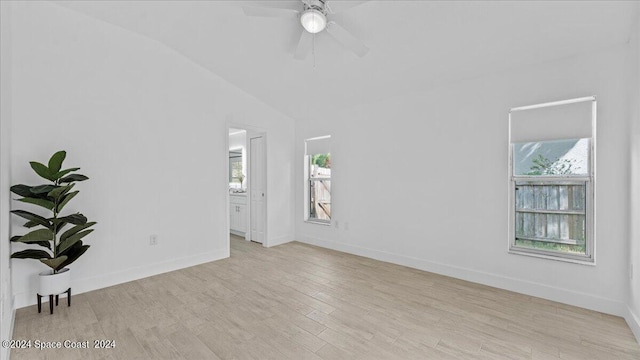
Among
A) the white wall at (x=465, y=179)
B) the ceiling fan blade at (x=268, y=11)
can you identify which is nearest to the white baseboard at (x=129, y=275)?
the white wall at (x=465, y=179)

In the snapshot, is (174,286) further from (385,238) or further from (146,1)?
(146,1)

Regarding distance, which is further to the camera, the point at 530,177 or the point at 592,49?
the point at 530,177

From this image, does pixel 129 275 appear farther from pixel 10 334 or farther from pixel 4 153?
pixel 4 153

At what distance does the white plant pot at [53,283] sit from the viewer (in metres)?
2.49

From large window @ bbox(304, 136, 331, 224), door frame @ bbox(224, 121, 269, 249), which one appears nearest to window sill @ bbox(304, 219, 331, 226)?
large window @ bbox(304, 136, 331, 224)

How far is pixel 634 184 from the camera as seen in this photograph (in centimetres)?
225

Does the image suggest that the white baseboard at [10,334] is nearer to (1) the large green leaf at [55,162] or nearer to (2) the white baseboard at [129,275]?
(2) the white baseboard at [129,275]

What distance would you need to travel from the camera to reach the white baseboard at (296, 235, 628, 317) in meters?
2.50

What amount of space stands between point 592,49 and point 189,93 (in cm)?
458

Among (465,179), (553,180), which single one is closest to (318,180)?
(465,179)

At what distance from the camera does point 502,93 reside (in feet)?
9.97

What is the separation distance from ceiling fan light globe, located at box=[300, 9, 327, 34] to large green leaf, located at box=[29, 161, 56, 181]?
2.66 meters

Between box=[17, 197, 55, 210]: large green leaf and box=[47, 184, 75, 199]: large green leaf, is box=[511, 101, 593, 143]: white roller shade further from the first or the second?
box=[17, 197, 55, 210]: large green leaf

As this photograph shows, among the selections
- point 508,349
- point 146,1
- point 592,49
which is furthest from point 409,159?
point 146,1
